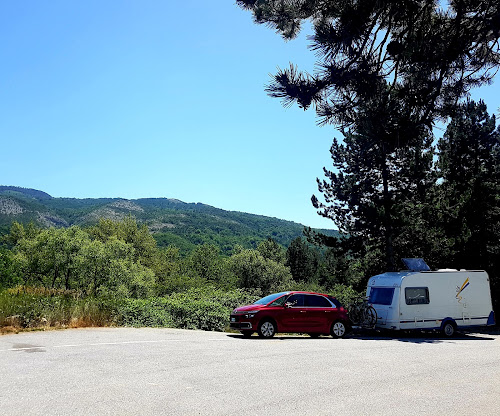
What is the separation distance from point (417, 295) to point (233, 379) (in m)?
13.0

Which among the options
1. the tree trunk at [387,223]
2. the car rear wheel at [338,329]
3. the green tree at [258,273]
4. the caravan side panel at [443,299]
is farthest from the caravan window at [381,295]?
the green tree at [258,273]

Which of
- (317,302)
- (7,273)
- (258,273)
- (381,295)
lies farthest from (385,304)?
(258,273)

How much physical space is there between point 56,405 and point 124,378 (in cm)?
177

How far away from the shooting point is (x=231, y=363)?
30.4 feet

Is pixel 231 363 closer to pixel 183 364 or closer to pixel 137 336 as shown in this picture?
pixel 183 364

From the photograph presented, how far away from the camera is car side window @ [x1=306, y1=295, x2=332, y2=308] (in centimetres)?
1625

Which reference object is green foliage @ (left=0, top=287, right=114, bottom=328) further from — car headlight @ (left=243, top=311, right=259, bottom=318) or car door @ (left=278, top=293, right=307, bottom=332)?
car door @ (left=278, top=293, right=307, bottom=332)

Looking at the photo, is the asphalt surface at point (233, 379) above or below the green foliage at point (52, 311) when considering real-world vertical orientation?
below

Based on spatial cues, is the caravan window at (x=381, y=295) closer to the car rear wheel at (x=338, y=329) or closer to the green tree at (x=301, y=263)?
the car rear wheel at (x=338, y=329)

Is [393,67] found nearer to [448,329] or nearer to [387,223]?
[448,329]

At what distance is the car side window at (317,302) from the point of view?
16.2 m

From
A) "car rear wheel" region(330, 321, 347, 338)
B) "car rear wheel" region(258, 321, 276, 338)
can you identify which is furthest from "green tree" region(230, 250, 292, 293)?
"car rear wheel" region(258, 321, 276, 338)

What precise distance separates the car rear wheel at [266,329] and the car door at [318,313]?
4.28 ft

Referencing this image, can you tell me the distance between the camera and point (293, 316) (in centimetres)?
1569
